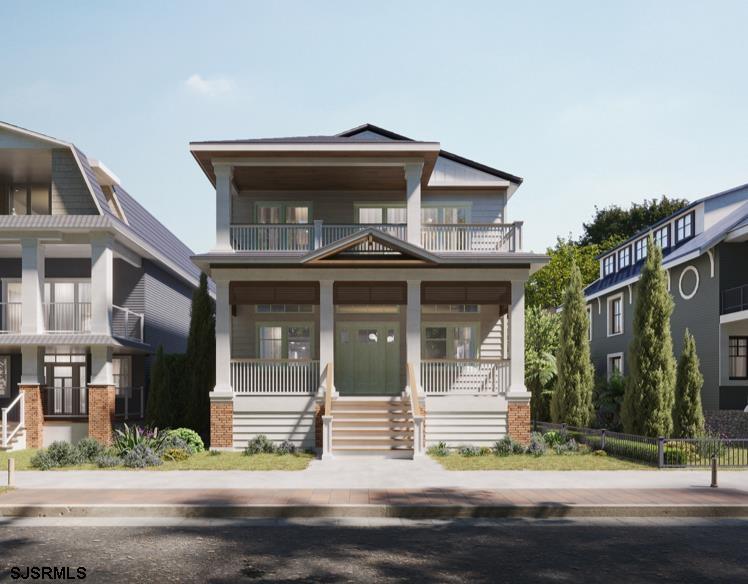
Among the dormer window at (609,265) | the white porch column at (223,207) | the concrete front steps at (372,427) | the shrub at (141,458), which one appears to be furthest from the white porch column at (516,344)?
the dormer window at (609,265)

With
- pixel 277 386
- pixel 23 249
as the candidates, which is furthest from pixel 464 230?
pixel 23 249

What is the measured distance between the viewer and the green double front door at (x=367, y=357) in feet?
80.4

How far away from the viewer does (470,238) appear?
22375mm

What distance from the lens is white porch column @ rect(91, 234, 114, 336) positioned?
895 inches

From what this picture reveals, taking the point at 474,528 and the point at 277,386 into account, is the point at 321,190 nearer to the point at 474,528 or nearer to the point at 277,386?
the point at 277,386

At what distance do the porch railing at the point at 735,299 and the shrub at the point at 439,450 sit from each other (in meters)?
12.2

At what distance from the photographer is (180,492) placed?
13141 millimetres

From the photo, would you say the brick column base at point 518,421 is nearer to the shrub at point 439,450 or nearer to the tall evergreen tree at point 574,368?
the shrub at point 439,450

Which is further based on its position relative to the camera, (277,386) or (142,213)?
(142,213)

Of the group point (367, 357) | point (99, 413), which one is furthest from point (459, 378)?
point (99, 413)

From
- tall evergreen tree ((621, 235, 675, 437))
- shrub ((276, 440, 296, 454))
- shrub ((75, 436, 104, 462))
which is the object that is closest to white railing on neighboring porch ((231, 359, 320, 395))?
shrub ((276, 440, 296, 454))

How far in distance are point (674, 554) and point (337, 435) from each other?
1163cm

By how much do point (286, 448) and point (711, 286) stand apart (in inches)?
671

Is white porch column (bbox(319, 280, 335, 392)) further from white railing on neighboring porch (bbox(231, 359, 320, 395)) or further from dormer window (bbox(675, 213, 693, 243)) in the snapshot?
dormer window (bbox(675, 213, 693, 243))
